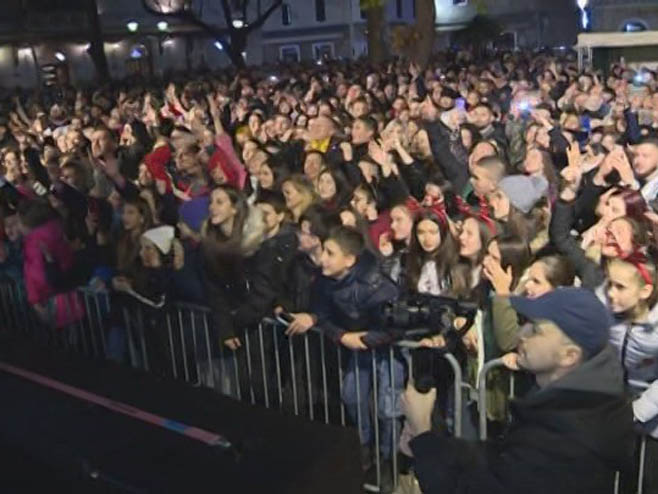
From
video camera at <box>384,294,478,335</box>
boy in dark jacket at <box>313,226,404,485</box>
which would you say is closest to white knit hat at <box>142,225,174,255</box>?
boy in dark jacket at <box>313,226,404,485</box>

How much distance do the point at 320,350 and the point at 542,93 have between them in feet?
28.3

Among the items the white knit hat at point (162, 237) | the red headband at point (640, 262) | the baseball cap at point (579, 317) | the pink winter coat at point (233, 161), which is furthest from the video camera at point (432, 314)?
→ the pink winter coat at point (233, 161)

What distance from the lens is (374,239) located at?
19.1ft

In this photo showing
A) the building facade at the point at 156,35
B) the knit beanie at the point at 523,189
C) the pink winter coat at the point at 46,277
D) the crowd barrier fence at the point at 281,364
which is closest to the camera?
the crowd barrier fence at the point at 281,364

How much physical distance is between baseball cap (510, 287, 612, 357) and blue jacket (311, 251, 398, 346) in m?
1.71

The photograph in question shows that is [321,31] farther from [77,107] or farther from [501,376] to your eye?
[501,376]

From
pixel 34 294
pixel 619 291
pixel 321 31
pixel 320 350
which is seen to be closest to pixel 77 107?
pixel 34 294

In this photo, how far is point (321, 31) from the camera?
5100 centimetres

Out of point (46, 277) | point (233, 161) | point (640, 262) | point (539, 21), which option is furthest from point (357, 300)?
point (539, 21)

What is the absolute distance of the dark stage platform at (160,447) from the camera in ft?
9.98

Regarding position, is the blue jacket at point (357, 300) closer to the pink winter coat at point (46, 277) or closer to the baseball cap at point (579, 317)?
Result: the baseball cap at point (579, 317)

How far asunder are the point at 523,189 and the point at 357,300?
2226 millimetres

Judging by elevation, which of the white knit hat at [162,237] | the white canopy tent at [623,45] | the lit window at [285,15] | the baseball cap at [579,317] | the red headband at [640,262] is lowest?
the red headband at [640,262]

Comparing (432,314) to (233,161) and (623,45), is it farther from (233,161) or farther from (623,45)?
(623,45)
